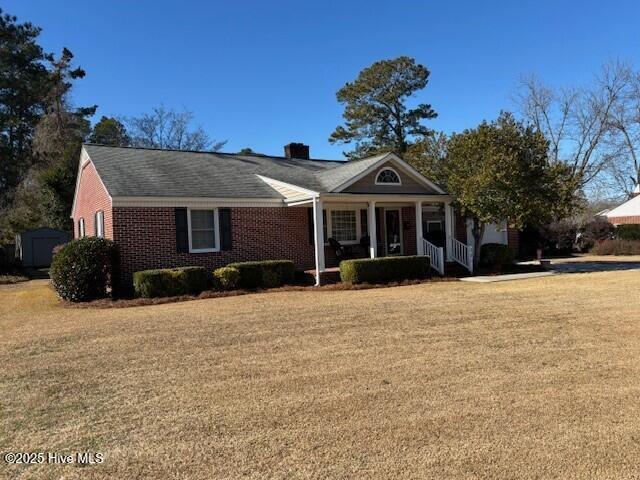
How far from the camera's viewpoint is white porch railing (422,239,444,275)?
17656 millimetres

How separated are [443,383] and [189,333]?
442 cm

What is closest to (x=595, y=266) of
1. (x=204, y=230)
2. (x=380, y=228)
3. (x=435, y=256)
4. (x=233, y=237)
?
(x=435, y=256)

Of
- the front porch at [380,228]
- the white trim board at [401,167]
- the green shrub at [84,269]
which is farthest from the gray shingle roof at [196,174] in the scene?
the green shrub at [84,269]

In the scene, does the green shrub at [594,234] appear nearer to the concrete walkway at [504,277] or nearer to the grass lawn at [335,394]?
the concrete walkway at [504,277]

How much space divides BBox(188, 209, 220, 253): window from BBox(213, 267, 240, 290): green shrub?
206cm

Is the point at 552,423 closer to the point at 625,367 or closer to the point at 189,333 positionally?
the point at 625,367

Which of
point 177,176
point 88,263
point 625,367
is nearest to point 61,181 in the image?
point 177,176

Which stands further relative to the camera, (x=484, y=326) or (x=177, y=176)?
(x=177, y=176)

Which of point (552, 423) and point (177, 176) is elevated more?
point (177, 176)

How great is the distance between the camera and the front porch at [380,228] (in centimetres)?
1731

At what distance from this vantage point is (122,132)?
4756 centimetres

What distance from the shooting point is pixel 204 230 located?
54.7 feet

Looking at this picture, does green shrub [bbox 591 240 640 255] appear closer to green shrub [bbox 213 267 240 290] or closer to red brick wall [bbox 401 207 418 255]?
red brick wall [bbox 401 207 418 255]

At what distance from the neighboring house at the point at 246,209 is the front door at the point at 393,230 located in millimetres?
39
